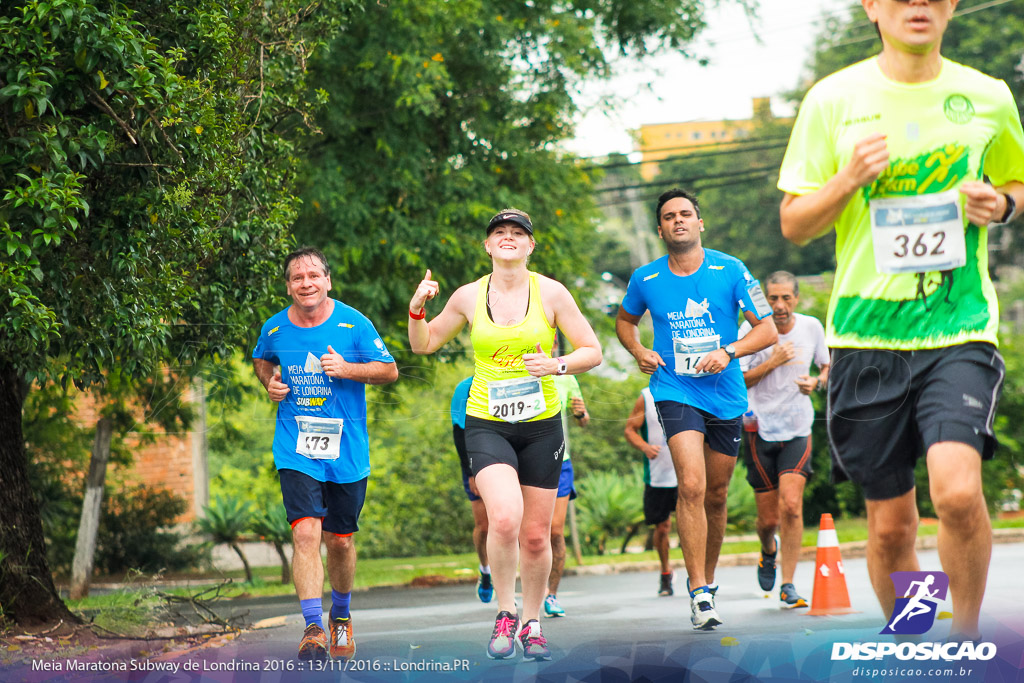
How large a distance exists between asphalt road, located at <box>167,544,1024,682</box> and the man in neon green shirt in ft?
2.03

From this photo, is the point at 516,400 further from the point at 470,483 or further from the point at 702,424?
the point at 470,483

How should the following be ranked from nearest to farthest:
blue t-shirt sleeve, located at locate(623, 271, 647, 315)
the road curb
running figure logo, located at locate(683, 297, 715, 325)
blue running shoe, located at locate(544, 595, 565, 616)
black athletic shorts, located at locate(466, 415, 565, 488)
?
1. black athletic shorts, located at locate(466, 415, 565, 488)
2. running figure logo, located at locate(683, 297, 715, 325)
3. blue t-shirt sleeve, located at locate(623, 271, 647, 315)
4. blue running shoe, located at locate(544, 595, 565, 616)
5. the road curb

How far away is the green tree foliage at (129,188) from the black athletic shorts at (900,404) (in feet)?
13.7

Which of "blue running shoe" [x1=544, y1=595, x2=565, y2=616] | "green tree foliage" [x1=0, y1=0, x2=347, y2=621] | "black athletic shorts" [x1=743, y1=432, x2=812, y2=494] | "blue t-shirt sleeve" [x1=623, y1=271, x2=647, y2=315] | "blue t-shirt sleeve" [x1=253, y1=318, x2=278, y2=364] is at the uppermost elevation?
"green tree foliage" [x1=0, y1=0, x2=347, y2=621]

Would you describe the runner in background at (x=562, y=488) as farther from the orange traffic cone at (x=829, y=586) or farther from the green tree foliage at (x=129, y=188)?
the green tree foliage at (x=129, y=188)

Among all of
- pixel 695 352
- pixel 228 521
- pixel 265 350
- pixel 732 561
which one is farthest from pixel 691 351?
pixel 228 521

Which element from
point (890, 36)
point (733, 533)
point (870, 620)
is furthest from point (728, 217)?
point (890, 36)

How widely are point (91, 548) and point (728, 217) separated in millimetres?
40470

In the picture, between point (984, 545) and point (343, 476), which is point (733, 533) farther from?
point (984, 545)

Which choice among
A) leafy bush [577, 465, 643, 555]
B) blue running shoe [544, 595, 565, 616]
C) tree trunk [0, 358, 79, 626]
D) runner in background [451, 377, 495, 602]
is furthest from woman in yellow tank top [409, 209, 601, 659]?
leafy bush [577, 465, 643, 555]

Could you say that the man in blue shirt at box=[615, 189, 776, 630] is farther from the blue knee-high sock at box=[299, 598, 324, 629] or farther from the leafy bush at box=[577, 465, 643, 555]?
the leafy bush at box=[577, 465, 643, 555]

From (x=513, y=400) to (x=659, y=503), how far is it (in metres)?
4.85

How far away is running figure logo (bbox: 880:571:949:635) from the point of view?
436 cm

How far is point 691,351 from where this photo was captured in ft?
24.7
